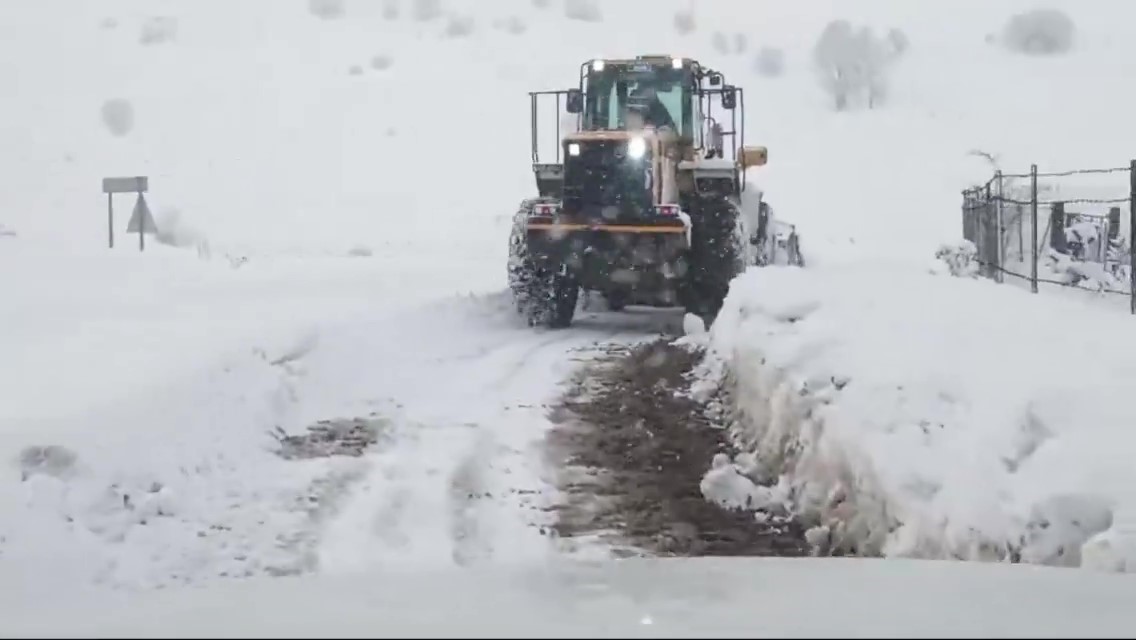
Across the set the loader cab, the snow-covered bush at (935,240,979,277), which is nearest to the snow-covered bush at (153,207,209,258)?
the snow-covered bush at (935,240,979,277)

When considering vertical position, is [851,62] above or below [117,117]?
above

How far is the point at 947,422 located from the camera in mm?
7113

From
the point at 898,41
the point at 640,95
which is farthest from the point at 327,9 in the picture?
the point at 640,95

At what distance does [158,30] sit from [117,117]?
40.3 ft

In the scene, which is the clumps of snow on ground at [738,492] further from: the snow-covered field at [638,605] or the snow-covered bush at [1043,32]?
the snow-covered bush at [1043,32]

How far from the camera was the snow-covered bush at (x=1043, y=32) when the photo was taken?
6212 centimetres

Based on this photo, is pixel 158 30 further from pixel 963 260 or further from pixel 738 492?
pixel 738 492

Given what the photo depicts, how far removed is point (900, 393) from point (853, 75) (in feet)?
195

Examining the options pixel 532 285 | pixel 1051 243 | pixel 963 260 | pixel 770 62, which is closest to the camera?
pixel 532 285

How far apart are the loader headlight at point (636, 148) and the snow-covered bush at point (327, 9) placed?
58.7m

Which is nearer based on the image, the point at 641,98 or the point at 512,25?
the point at 641,98

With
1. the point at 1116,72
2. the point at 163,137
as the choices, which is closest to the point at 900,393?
the point at 163,137

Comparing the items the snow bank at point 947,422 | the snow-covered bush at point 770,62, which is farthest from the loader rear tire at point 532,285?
the snow-covered bush at point 770,62

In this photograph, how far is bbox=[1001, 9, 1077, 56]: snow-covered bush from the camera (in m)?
62.1
